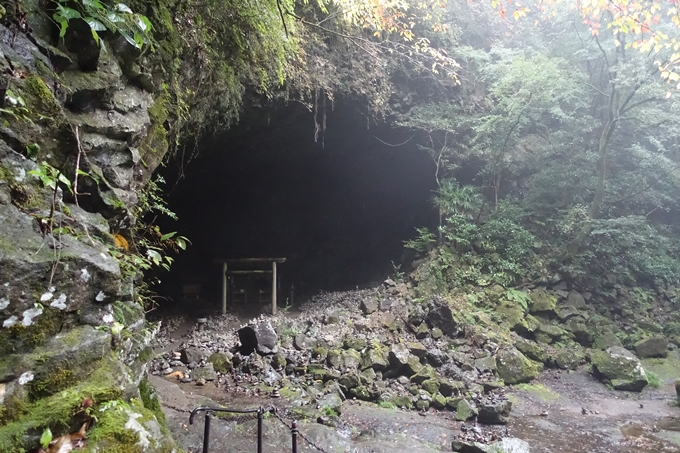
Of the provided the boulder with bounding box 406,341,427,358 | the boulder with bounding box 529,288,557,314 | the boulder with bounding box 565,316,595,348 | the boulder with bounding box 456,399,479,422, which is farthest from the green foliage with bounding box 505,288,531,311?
the boulder with bounding box 456,399,479,422

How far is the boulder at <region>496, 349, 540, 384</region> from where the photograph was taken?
24.1 ft

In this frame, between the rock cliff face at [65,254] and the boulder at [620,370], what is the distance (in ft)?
27.6

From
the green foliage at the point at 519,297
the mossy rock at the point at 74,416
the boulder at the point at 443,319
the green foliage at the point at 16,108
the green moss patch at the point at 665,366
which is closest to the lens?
the mossy rock at the point at 74,416

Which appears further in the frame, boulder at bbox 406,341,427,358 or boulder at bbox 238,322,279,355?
boulder at bbox 406,341,427,358

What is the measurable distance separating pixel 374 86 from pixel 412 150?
2.90 m

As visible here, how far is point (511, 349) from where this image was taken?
804 centimetres

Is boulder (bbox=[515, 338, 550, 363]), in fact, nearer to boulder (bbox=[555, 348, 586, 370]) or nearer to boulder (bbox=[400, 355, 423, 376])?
boulder (bbox=[555, 348, 586, 370])

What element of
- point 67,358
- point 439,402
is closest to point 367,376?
point 439,402

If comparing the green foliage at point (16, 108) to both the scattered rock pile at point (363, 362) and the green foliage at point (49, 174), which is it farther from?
the scattered rock pile at point (363, 362)

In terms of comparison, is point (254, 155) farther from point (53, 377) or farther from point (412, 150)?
point (53, 377)

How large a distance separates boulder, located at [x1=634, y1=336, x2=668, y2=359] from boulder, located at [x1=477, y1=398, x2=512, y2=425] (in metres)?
5.21

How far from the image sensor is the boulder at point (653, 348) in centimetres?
880

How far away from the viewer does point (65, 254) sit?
1959 millimetres

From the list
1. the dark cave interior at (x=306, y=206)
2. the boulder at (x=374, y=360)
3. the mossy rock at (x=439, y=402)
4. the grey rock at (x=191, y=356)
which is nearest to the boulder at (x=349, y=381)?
the boulder at (x=374, y=360)
